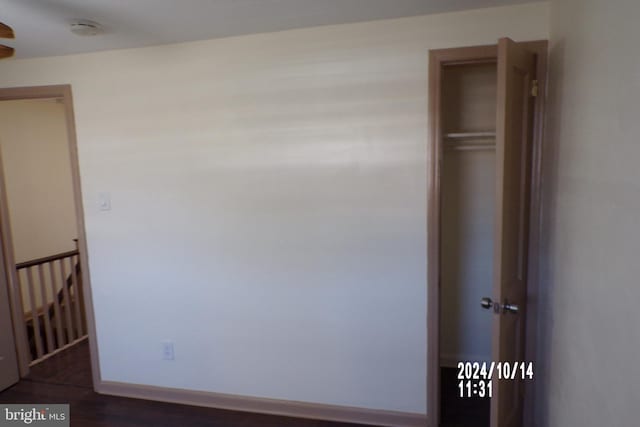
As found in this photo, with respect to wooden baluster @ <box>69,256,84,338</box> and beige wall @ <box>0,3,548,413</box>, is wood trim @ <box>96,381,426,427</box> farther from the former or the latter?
wooden baluster @ <box>69,256,84,338</box>

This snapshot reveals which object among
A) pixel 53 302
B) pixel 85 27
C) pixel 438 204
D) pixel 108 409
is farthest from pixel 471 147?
pixel 53 302

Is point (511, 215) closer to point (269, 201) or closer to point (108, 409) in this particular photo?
point (269, 201)

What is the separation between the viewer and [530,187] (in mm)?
1849

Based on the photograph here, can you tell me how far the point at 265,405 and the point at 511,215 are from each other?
1.82 meters

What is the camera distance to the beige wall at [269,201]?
1998mm

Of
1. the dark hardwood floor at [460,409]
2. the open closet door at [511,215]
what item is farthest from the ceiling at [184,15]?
the dark hardwood floor at [460,409]

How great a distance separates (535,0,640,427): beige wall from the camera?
947 millimetres

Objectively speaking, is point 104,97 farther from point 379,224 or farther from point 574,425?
point 574,425

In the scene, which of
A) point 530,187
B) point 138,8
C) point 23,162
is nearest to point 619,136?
point 530,187

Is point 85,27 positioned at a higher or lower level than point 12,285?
higher

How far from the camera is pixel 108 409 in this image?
2.44 meters

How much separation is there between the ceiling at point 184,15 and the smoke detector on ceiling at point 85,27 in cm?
3
